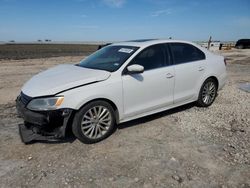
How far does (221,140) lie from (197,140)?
0.42m

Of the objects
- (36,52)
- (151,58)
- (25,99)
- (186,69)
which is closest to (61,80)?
(25,99)

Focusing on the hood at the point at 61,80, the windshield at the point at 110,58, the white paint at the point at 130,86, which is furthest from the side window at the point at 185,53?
the hood at the point at 61,80

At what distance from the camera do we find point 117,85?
443cm

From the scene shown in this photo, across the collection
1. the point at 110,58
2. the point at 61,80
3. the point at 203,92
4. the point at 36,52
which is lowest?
the point at 36,52

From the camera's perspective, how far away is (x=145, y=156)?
3926 millimetres

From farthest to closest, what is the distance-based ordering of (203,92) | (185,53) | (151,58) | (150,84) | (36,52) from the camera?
(36,52) → (203,92) → (185,53) → (151,58) → (150,84)

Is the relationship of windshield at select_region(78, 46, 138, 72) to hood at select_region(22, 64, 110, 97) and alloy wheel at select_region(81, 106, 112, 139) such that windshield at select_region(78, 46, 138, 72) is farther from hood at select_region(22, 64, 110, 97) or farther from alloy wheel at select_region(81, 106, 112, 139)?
alloy wheel at select_region(81, 106, 112, 139)

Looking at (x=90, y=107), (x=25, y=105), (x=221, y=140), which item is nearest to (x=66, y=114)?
(x=90, y=107)

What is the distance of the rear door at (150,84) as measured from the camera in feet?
15.1

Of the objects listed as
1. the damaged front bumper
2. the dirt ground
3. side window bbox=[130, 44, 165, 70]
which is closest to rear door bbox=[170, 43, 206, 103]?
side window bbox=[130, 44, 165, 70]

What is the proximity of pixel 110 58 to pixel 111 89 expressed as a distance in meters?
1.01

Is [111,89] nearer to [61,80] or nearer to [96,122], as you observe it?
[96,122]

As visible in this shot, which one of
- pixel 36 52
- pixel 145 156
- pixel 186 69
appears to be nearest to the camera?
pixel 145 156

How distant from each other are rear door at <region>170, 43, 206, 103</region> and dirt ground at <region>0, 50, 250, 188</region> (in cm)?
56
